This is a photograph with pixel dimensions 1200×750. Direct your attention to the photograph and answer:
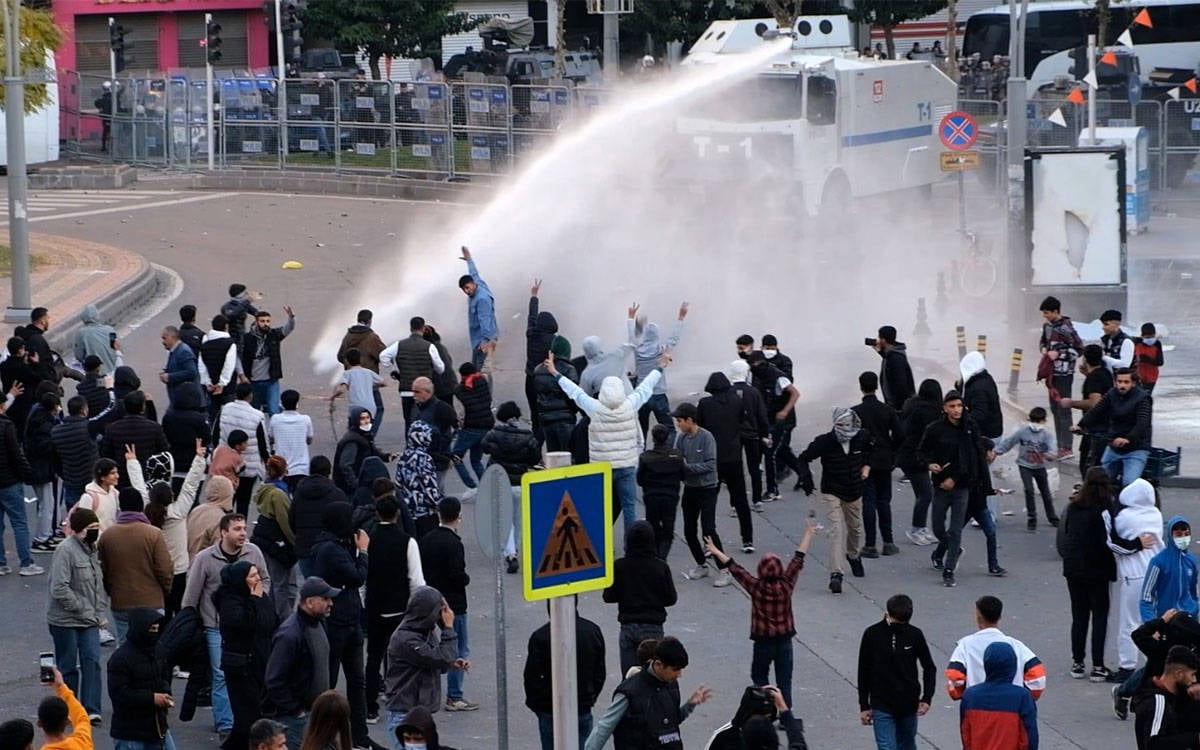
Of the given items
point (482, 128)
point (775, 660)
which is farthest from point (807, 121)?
point (775, 660)

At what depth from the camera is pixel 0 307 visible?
2431 centimetres

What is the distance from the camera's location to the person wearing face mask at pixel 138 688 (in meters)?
8.81

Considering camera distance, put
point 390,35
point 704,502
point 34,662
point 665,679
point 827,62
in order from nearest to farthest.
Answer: point 665,679 < point 34,662 < point 704,502 < point 827,62 < point 390,35

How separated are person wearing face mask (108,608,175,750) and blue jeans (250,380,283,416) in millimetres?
8314

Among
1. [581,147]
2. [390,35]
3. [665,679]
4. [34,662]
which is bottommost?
[34,662]

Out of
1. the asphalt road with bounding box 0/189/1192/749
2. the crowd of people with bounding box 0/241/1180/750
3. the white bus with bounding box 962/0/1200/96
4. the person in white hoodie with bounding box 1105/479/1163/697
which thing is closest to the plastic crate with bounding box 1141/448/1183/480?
the crowd of people with bounding box 0/241/1180/750

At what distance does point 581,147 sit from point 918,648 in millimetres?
21622

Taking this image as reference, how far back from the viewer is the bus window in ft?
95.0

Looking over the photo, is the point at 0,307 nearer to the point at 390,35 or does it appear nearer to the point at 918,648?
the point at 918,648

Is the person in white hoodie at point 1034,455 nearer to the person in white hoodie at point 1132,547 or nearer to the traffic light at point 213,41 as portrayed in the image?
the person in white hoodie at point 1132,547

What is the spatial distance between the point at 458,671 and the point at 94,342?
731cm

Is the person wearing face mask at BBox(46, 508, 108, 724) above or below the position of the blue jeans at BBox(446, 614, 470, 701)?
above

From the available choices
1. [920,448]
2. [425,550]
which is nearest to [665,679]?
[425,550]

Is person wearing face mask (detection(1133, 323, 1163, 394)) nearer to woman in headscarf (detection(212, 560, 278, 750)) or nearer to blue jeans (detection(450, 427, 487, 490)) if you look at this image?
blue jeans (detection(450, 427, 487, 490))
